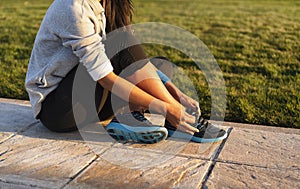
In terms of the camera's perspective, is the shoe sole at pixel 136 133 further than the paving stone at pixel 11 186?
Yes

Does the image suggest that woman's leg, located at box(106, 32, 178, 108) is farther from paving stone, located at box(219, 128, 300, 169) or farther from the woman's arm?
paving stone, located at box(219, 128, 300, 169)

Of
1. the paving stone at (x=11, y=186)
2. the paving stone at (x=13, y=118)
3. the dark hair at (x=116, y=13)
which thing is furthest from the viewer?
the paving stone at (x=13, y=118)

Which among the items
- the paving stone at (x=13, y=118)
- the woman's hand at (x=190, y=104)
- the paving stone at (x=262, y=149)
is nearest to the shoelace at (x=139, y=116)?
the woman's hand at (x=190, y=104)

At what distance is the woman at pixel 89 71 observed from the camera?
2869mm

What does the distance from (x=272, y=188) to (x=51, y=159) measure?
49.3 inches

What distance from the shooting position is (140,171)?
2.67 m

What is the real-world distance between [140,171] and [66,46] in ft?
2.92

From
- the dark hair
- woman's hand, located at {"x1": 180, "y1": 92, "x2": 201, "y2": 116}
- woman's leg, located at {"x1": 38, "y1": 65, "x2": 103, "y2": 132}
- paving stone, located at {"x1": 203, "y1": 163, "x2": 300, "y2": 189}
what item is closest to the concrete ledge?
paving stone, located at {"x1": 203, "y1": 163, "x2": 300, "y2": 189}

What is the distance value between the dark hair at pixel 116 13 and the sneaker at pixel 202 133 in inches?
28.4

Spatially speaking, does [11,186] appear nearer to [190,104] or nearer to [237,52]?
[190,104]

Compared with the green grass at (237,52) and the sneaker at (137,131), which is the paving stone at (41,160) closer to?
the sneaker at (137,131)

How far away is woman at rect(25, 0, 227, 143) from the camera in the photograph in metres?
2.87

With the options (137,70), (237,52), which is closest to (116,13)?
(137,70)

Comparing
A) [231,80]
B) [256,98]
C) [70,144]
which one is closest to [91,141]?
[70,144]
